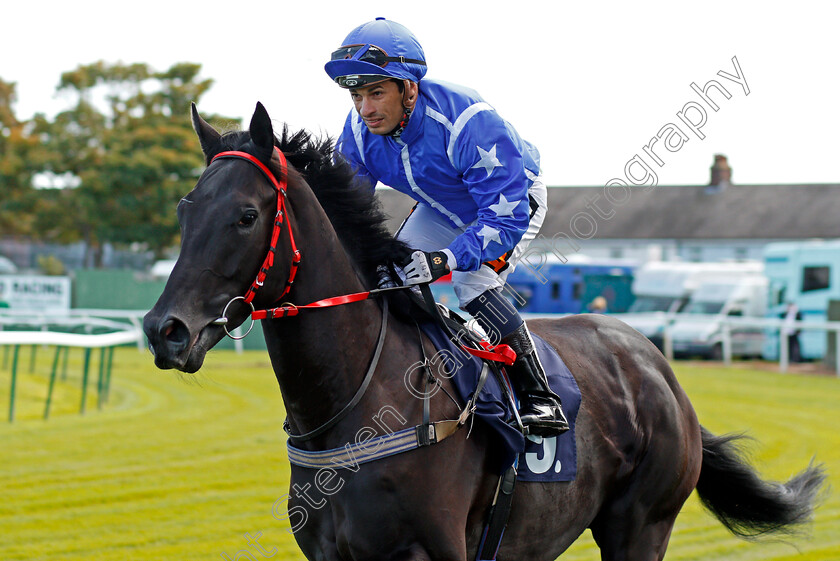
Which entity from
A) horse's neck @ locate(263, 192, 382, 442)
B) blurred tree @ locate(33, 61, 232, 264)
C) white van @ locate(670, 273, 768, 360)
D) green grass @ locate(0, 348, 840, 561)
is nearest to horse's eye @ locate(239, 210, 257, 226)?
horse's neck @ locate(263, 192, 382, 442)

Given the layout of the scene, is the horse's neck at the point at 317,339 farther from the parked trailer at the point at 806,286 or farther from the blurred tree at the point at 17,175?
the blurred tree at the point at 17,175

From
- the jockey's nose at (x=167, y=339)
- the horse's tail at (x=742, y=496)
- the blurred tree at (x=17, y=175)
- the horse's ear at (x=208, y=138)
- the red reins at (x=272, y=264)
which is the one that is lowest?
the horse's tail at (x=742, y=496)

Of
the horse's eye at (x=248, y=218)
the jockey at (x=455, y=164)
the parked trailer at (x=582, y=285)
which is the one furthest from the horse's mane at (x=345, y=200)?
the parked trailer at (x=582, y=285)

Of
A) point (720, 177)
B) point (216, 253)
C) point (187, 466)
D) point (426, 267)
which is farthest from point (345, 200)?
point (720, 177)

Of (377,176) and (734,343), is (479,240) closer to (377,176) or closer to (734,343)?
(377,176)

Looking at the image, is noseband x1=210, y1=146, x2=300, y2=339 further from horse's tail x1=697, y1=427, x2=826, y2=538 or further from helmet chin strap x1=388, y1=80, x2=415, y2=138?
horse's tail x1=697, y1=427, x2=826, y2=538

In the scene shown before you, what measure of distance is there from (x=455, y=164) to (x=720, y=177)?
40.8 metres

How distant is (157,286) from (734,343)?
43.4 feet

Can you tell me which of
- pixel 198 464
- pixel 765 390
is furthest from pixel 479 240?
pixel 765 390

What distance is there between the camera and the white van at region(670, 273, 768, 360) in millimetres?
17422

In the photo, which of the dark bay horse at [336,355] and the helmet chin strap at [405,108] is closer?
the dark bay horse at [336,355]

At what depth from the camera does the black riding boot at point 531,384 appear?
9.64 feet

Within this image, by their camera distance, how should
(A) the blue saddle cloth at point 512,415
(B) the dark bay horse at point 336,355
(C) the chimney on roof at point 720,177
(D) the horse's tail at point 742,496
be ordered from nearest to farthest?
1. (B) the dark bay horse at point 336,355
2. (A) the blue saddle cloth at point 512,415
3. (D) the horse's tail at point 742,496
4. (C) the chimney on roof at point 720,177

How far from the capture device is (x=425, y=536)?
97.6 inches
